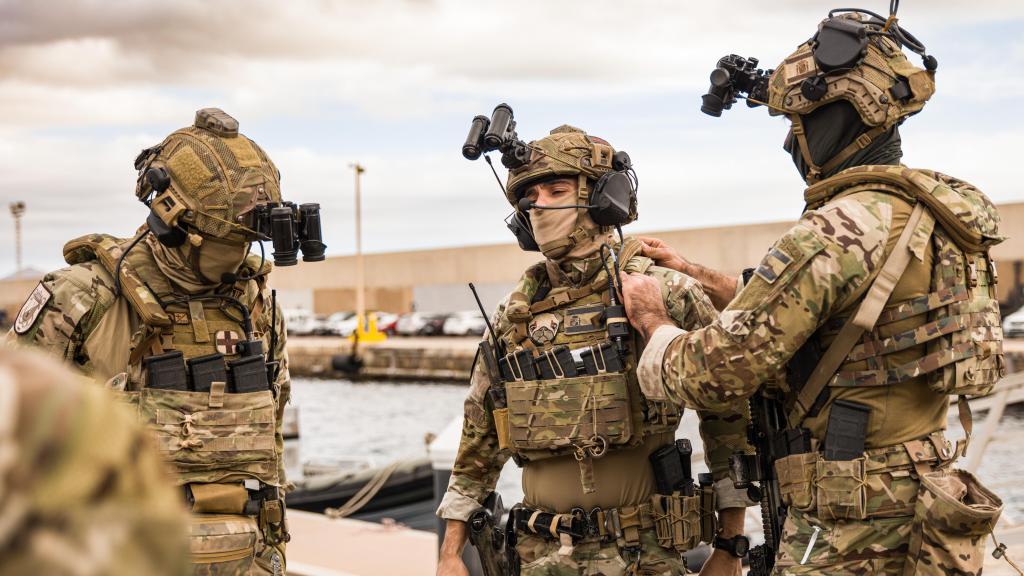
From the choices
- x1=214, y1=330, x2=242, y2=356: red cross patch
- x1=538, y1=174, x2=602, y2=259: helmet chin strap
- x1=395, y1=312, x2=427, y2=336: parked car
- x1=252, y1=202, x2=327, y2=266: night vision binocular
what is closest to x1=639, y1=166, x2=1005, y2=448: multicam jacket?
x1=538, y1=174, x2=602, y2=259: helmet chin strap

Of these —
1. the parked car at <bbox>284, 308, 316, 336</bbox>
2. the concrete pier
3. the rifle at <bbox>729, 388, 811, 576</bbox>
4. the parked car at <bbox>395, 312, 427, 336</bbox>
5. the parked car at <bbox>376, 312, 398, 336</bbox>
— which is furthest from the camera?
the parked car at <bbox>284, 308, 316, 336</bbox>

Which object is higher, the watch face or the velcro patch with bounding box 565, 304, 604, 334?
the velcro patch with bounding box 565, 304, 604, 334

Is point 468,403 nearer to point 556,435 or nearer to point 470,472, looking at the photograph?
point 470,472

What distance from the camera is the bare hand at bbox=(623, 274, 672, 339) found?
356cm

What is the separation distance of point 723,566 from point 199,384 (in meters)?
2.12

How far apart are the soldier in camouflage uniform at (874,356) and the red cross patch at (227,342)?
6.06 feet

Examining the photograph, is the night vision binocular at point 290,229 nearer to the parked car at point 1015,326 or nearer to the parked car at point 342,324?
the parked car at point 1015,326

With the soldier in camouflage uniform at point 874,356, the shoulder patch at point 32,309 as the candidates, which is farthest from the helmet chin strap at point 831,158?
the shoulder patch at point 32,309

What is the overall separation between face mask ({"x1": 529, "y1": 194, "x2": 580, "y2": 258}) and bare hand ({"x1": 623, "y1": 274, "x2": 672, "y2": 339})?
0.42 meters

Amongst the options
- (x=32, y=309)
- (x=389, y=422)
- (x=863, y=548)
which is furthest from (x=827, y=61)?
(x=389, y=422)

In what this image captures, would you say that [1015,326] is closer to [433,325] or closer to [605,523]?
[433,325]

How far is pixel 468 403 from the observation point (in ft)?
13.6

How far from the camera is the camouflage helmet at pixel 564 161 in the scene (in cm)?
400

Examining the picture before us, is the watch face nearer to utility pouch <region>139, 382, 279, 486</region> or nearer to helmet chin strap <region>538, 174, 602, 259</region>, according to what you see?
helmet chin strap <region>538, 174, 602, 259</region>
